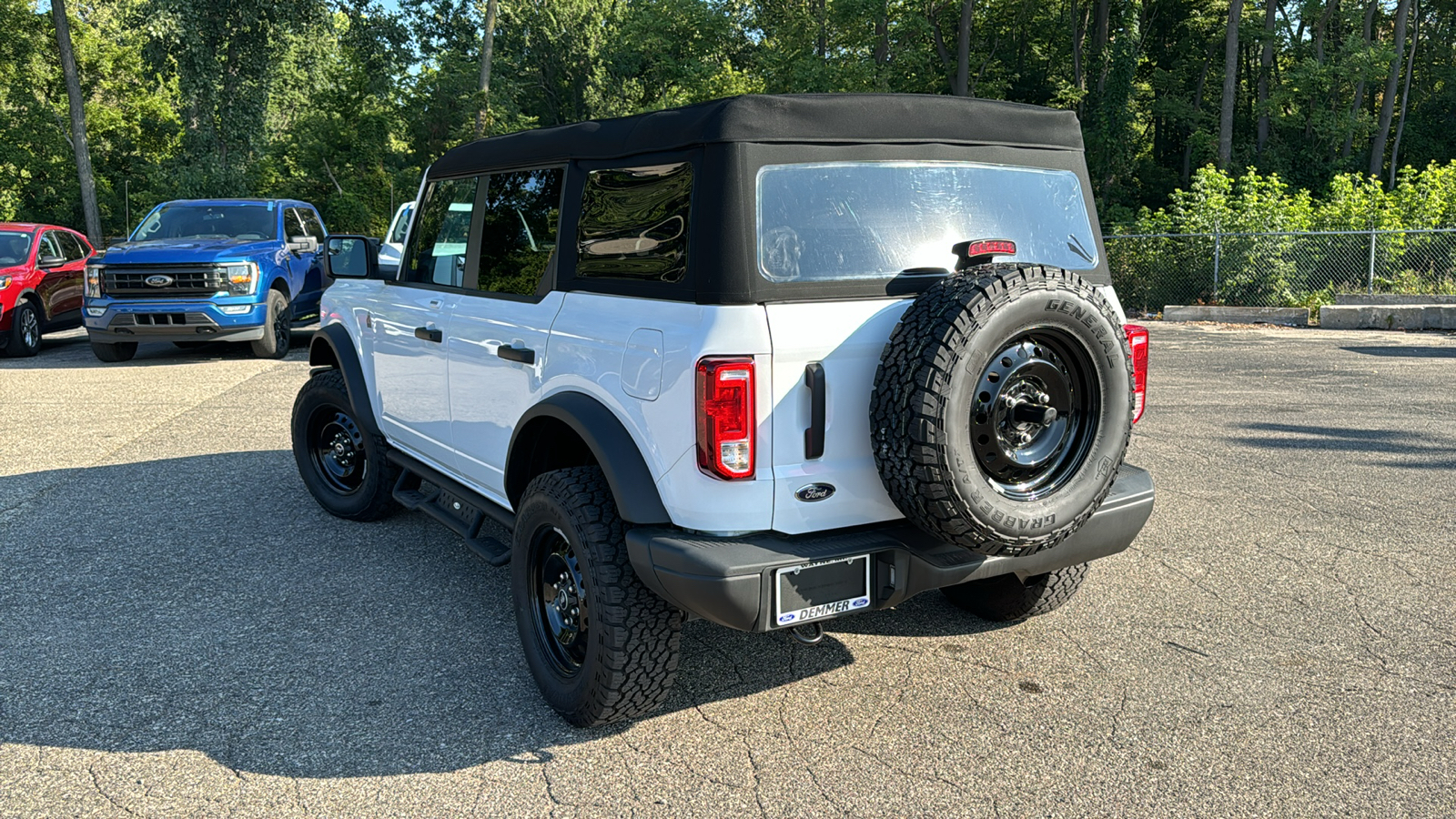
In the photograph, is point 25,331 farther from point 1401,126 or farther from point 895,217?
point 1401,126

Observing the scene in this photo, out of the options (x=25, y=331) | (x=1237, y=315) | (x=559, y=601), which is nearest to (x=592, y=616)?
(x=559, y=601)

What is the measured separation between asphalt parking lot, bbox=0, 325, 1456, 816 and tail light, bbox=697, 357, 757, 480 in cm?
95

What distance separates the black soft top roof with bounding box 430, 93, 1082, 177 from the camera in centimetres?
315

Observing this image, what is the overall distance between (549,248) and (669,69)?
48.9m

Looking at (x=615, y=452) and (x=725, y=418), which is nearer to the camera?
(x=725, y=418)

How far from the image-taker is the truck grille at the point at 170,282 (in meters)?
12.0

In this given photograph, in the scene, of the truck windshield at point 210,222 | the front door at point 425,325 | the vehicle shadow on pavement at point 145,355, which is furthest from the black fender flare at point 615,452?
the truck windshield at point 210,222

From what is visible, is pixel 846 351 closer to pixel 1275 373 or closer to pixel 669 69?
pixel 1275 373

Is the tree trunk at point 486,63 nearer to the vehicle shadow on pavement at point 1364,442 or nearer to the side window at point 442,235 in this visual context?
the vehicle shadow on pavement at point 1364,442

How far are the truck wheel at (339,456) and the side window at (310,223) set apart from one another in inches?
339

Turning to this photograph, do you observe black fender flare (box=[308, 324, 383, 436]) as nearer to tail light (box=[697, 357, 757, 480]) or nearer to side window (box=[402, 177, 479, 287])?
side window (box=[402, 177, 479, 287])

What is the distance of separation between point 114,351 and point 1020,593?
1215 cm

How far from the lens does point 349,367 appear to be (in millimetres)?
5531

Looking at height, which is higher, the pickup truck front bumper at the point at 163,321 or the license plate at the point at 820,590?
the pickup truck front bumper at the point at 163,321
